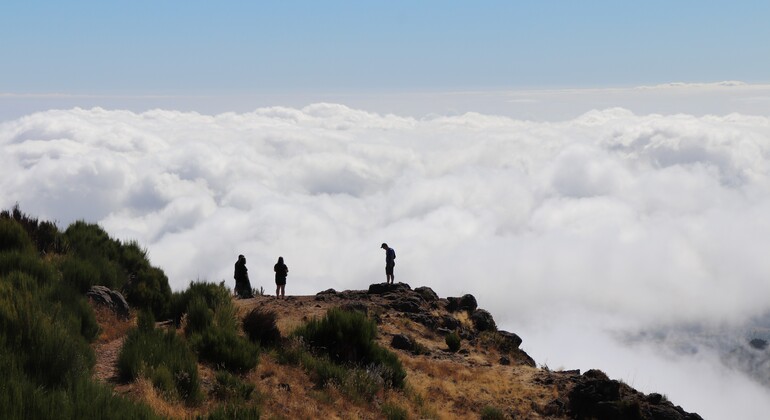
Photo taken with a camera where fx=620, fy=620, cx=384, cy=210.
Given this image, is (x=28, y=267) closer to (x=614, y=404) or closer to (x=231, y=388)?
(x=231, y=388)

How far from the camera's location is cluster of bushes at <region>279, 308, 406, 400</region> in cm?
1255

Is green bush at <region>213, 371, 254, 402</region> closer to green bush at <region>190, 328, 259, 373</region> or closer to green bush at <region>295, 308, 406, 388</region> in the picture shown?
green bush at <region>190, 328, 259, 373</region>

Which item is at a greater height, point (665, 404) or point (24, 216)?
point (24, 216)

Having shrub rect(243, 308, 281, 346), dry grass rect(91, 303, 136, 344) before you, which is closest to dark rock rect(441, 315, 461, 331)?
shrub rect(243, 308, 281, 346)

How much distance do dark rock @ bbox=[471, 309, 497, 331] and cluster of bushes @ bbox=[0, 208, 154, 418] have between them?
15640mm

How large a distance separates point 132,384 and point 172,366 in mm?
697

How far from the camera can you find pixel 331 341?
579 inches

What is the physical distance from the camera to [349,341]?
14672 millimetres

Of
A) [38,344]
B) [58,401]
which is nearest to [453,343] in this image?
[38,344]

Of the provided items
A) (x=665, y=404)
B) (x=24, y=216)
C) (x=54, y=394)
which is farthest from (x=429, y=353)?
(x=54, y=394)

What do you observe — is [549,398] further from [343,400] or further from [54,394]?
[54,394]

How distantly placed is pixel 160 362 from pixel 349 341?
543 centimetres

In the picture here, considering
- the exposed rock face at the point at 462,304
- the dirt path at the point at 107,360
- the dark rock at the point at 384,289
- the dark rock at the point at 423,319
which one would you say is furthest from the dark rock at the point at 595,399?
the dirt path at the point at 107,360

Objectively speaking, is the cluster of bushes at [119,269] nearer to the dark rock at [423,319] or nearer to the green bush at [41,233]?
the green bush at [41,233]
